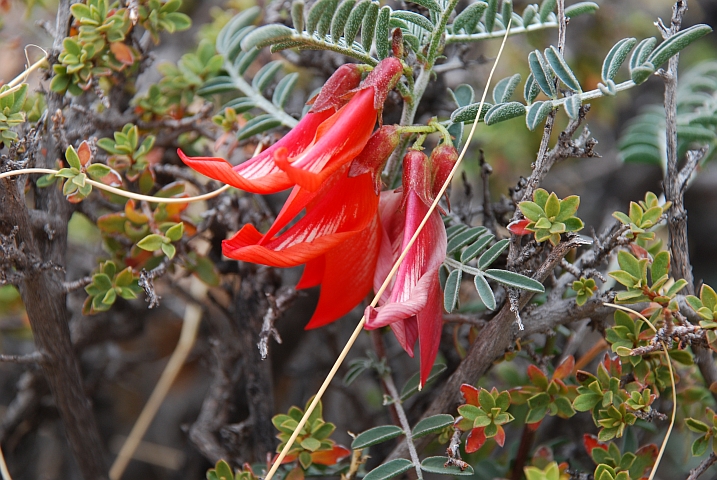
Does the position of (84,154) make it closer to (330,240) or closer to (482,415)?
(330,240)

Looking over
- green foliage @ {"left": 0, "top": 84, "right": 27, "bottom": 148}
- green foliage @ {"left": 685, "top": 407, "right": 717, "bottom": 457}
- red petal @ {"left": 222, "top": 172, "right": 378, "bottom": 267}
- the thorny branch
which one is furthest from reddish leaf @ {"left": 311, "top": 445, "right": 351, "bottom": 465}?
green foliage @ {"left": 0, "top": 84, "right": 27, "bottom": 148}

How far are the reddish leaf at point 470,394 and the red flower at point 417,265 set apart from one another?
5cm

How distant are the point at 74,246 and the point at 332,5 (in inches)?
29.3

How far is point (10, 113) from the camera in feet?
2.14

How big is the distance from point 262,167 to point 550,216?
27 centimetres

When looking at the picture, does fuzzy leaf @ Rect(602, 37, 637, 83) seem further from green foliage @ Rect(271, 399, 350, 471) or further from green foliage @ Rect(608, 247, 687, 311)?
green foliage @ Rect(271, 399, 350, 471)

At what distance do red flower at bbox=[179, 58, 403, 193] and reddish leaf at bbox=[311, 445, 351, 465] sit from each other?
301 millimetres

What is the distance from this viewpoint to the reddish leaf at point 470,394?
2.06 feet

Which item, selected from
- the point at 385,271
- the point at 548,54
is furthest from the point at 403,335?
the point at 548,54

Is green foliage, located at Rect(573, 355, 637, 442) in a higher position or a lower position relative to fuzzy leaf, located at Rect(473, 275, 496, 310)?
lower

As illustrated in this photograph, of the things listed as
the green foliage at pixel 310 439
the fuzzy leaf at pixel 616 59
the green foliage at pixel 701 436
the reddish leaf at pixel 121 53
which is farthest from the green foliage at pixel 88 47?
the green foliage at pixel 701 436

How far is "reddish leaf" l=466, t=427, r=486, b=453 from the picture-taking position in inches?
25.0

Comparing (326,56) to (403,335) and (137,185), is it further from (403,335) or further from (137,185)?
(403,335)

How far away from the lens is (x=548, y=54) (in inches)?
24.4
